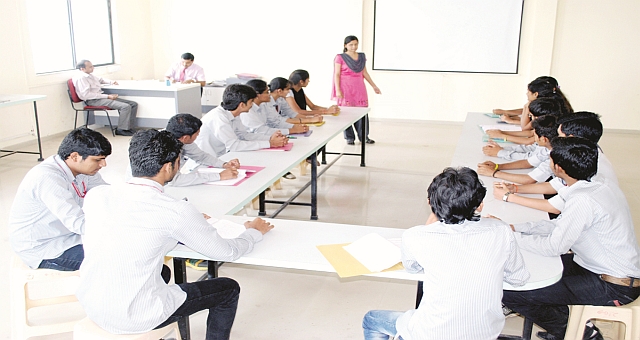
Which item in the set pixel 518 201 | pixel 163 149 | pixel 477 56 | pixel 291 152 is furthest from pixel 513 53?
pixel 163 149

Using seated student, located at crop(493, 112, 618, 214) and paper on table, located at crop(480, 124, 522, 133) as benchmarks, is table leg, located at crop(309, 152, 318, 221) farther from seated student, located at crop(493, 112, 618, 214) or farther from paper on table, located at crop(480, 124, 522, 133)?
seated student, located at crop(493, 112, 618, 214)

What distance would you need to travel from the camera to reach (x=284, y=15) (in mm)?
8875

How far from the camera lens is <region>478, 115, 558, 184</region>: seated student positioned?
10.7 feet

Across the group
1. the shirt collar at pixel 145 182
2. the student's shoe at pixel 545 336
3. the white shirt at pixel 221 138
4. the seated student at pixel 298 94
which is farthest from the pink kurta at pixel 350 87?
the shirt collar at pixel 145 182

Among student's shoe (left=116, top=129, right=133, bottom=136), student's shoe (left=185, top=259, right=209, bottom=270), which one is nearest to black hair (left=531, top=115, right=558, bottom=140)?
student's shoe (left=185, top=259, right=209, bottom=270)

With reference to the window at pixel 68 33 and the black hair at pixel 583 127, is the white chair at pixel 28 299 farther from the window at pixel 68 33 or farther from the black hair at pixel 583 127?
the window at pixel 68 33

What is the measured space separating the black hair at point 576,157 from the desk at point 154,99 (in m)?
6.08

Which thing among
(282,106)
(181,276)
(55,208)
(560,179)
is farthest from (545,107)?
(55,208)

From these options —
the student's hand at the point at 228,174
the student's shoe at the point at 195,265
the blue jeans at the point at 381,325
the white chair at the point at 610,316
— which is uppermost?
the student's hand at the point at 228,174

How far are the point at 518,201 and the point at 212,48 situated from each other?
732cm

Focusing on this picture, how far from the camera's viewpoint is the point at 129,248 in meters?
1.87

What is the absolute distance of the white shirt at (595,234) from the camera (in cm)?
224

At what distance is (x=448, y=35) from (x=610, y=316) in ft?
21.7

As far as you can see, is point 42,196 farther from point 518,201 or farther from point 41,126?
point 41,126
